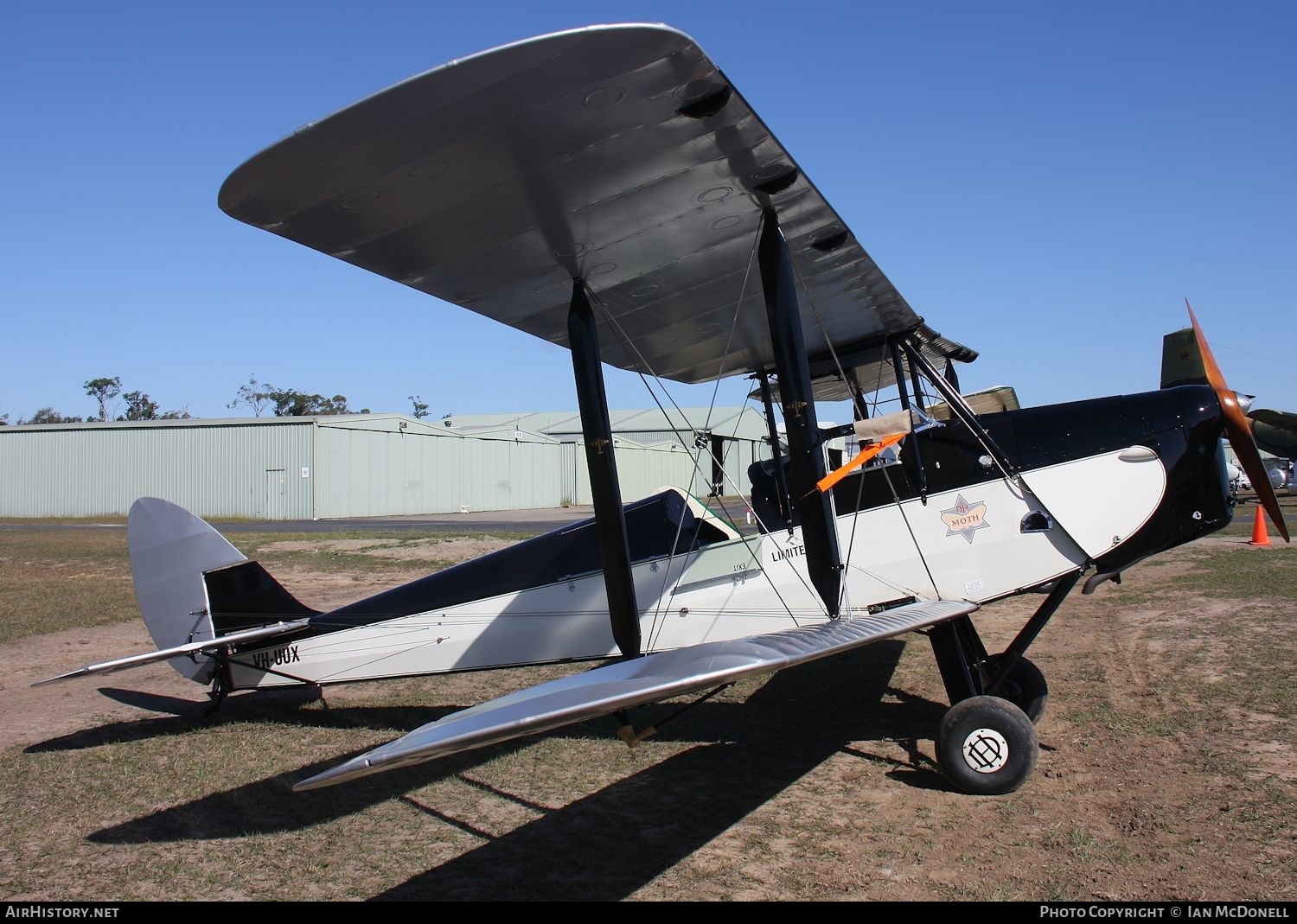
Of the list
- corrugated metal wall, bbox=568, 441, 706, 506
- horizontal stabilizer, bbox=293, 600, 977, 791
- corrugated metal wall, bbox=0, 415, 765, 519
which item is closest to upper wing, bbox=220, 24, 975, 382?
horizontal stabilizer, bbox=293, 600, 977, 791

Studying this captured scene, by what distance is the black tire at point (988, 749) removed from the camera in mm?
4656

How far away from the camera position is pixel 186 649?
19.2 feet

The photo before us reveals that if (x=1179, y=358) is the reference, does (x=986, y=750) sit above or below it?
below

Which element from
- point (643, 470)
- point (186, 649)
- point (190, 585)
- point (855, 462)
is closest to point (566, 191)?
point (855, 462)

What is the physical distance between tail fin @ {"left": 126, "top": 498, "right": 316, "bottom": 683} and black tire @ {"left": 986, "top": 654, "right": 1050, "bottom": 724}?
5.05 meters

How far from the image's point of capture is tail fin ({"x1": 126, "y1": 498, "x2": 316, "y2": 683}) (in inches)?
255

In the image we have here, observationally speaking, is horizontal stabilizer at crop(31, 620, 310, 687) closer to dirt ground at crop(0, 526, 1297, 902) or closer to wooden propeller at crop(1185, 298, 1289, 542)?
dirt ground at crop(0, 526, 1297, 902)

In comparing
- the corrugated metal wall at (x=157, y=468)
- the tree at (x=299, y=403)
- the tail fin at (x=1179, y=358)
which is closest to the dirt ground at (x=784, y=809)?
the tail fin at (x=1179, y=358)

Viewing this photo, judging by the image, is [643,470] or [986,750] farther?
[643,470]

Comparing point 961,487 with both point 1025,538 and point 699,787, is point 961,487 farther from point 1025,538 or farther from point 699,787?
point 699,787

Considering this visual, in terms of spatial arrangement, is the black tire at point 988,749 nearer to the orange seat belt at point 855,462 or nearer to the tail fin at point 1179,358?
the orange seat belt at point 855,462

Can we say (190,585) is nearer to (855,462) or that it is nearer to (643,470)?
(855,462)

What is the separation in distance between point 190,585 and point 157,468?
106ft

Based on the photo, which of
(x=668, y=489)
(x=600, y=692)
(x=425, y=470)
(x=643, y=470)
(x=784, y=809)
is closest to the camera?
(x=600, y=692)
